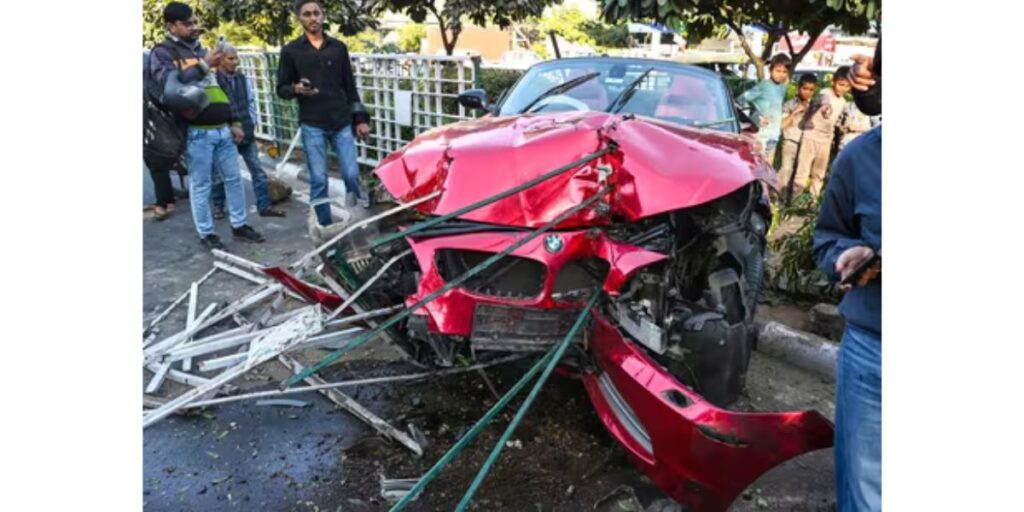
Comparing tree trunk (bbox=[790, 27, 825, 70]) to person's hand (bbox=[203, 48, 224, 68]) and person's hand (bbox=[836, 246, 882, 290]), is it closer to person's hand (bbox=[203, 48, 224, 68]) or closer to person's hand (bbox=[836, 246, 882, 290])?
person's hand (bbox=[203, 48, 224, 68])

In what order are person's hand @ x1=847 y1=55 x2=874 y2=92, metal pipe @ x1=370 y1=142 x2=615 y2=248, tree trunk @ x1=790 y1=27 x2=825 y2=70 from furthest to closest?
tree trunk @ x1=790 y1=27 x2=825 y2=70
metal pipe @ x1=370 y1=142 x2=615 y2=248
person's hand @ x1=847 y1=55 x2=874 y2=92

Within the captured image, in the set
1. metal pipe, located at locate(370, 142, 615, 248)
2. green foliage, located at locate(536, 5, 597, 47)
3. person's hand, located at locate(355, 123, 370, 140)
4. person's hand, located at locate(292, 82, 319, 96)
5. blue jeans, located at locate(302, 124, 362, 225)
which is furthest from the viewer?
green foliage, located at locate(536, 5, 597, 47)

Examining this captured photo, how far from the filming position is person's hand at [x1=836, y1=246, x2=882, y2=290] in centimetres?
163

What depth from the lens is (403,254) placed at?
2.70 m

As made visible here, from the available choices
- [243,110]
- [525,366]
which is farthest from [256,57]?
[525,366]

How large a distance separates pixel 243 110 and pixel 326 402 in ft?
14.2

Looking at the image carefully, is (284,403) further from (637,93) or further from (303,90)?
(303,90)

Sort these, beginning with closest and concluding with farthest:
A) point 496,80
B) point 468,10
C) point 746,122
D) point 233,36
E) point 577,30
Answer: point 746,122 → point 468,10 → point 496,80 → point 233,36 → point 577,30

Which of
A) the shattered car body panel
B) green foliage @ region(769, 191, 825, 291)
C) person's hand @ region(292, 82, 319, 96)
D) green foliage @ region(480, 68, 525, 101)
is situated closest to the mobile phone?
the shattered car body panel

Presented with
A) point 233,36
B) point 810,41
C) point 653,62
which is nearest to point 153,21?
point 233,36

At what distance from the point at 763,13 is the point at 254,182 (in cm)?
616

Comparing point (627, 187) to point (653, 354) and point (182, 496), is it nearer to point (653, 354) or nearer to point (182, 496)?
point (653, 354)

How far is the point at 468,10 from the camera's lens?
9.70m

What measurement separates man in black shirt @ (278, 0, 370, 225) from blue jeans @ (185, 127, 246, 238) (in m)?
0.66
